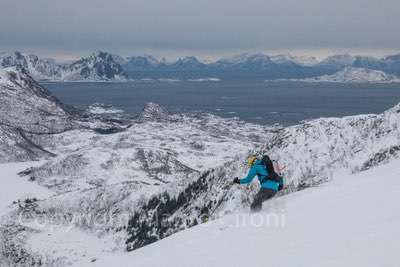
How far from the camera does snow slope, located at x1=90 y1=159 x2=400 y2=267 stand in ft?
42.7

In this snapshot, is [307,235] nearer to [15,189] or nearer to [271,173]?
[271,173]

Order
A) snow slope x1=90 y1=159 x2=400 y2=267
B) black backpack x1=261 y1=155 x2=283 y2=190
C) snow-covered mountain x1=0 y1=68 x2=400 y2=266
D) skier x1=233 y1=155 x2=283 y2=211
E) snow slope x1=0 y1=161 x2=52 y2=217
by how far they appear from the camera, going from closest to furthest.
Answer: snow slope x1=90 y1=159 x2=400 y2=267 < black backpack x1=261 y1=155 x2=283 y2=190 < skier x1=233 y1=155 x2=283 y2=211 < snow-covered mountain x1=0 y1=68 x2=400 y2=266 < snow slope x1=0 y1=161 x2=52 y2=217

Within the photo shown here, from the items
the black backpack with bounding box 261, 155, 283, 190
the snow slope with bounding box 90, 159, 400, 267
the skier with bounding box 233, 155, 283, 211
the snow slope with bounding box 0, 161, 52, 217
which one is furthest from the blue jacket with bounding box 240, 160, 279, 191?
the snow slope with bounding box 0, 161, 52, 217

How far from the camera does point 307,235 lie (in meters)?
15.5

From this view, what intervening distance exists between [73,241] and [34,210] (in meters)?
10.3

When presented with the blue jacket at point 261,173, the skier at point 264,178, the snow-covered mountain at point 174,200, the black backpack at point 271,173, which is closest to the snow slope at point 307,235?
the skier at point 264,178

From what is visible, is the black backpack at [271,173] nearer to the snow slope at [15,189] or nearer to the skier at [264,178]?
the skier at [264,178]

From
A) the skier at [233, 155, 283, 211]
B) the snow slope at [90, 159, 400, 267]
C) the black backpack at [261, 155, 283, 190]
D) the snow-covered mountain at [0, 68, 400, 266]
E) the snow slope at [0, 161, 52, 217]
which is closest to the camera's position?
the snow slope at [90, 159, 400, 267]

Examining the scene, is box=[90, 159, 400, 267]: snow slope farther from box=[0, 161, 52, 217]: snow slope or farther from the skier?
box=[0, 161, 52, 217]: snow slope

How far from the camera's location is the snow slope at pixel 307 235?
13.0 meters

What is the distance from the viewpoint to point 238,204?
37531 mm

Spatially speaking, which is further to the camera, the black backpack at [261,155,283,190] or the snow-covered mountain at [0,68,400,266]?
the snow-covered mountain at [0,68,400,266]

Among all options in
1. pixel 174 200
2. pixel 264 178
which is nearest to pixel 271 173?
pixel 264 178

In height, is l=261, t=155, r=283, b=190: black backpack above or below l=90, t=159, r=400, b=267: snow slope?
above
